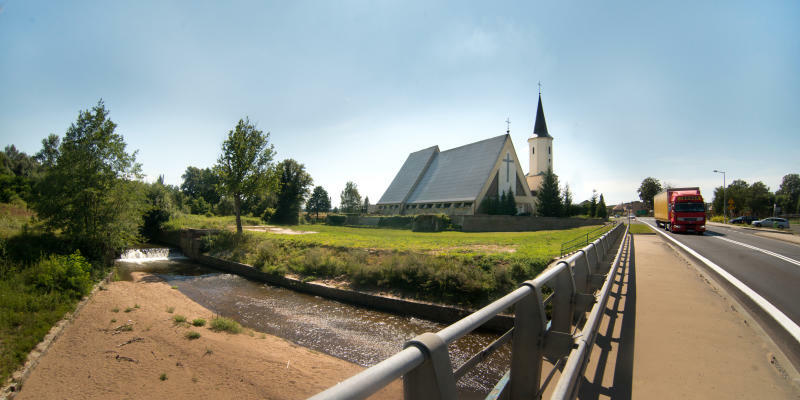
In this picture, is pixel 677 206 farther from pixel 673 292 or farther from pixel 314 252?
pixel 314 252

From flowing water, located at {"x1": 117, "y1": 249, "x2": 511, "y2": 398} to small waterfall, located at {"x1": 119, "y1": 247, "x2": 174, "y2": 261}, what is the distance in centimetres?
921

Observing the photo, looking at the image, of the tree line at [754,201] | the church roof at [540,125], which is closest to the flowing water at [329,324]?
the church roof at [540,125]

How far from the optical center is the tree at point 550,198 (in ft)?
145

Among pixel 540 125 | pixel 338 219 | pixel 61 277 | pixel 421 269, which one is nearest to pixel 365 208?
pixel 338 219

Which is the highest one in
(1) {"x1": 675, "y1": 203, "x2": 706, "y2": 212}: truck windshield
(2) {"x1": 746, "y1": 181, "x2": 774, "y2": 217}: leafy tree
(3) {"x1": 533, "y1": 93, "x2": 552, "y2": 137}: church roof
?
(3) {"x1": 533, "y1": 93, "x2": 552, "y2": 137}: church roof

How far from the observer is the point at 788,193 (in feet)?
272

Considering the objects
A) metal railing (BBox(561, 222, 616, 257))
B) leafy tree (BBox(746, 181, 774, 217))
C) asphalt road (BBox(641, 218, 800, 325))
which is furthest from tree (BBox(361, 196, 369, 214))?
leafy tree (BBox(746, 181, 774, 217))

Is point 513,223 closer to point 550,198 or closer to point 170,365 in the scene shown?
point 550,198

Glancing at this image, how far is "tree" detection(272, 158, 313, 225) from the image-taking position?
50375 mm

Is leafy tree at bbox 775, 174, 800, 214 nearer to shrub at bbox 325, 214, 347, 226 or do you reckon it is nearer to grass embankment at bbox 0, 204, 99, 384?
shrub at bbox 325, 214, 347, 226

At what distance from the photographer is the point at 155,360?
7957mm

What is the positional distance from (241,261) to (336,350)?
597 inches

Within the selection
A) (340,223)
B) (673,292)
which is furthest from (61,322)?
(340,223)

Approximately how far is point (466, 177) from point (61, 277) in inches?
1757
